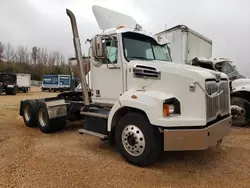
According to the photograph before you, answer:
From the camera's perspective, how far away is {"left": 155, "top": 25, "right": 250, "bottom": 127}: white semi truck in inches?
317

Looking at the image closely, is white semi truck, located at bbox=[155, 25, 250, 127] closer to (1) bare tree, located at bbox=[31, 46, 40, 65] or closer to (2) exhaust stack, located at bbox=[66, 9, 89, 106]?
(2) exhaust stack, located at bbox=[66, 9, 89, 106]

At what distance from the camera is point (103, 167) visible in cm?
437

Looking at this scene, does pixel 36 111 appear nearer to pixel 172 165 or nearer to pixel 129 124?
pixel 129 124

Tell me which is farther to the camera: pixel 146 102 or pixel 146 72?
pixel 146 72

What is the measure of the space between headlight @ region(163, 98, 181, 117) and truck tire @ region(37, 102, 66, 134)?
4038 mm

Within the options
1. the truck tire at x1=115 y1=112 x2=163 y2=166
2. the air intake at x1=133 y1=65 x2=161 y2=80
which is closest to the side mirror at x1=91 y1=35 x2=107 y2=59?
the air intake at x1=133 y1=65 x2=161 y2=80

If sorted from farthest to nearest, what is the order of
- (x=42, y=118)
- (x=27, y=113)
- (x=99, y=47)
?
(x=27, y=113) → (x=42, y=118) → (x=99, y=47)

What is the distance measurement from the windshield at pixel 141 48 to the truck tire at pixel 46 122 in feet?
10.8

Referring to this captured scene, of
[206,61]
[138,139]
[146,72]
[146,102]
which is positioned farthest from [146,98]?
[206,61]

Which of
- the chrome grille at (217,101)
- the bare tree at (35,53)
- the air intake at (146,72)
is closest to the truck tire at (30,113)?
the air intake at (146,72)

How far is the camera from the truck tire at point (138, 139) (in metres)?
4.11

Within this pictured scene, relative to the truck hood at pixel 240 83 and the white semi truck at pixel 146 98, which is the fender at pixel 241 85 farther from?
the white semi truck at pixel 146 98

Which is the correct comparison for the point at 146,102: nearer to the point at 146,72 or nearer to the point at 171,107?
the point at 171,107

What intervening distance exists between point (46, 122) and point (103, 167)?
129 inches
